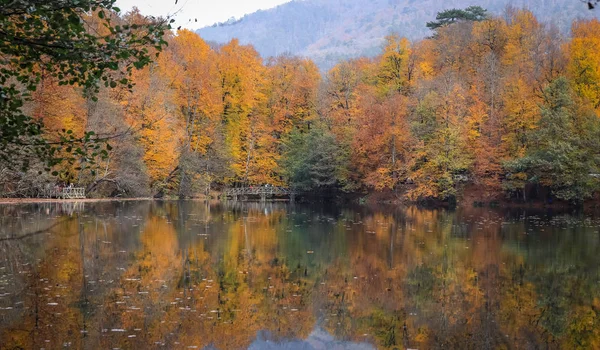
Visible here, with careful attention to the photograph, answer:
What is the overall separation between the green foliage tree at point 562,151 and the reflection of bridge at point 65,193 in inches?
1238

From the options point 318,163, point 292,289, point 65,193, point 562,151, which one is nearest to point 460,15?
point 318,163

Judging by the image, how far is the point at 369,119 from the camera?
170 ft

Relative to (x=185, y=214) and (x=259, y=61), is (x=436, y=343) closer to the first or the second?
(x=185, y=214)

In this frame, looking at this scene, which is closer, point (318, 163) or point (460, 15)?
point (318, 163)

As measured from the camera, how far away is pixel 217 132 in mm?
57031

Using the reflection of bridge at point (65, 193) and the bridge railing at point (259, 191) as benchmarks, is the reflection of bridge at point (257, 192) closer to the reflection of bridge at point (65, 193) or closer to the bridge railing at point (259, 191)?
the bridge railing at point (259, 191)

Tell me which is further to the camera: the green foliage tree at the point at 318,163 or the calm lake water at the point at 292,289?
A: the green foliage tree at the point at 318,163

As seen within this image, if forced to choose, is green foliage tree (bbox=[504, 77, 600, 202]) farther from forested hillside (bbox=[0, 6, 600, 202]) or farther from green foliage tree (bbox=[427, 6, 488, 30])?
green foliage tree (bbox=[427, 6, 488, 30])

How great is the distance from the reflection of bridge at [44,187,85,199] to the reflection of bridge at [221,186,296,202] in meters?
14.1

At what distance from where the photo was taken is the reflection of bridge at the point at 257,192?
187 feet

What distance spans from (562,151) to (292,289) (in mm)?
31374

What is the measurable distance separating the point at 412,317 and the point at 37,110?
97.9ft

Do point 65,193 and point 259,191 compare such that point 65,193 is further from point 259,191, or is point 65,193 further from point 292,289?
point 292,289

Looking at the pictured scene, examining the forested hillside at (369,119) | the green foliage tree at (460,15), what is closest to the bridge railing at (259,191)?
the forested hillside at (369,119)
